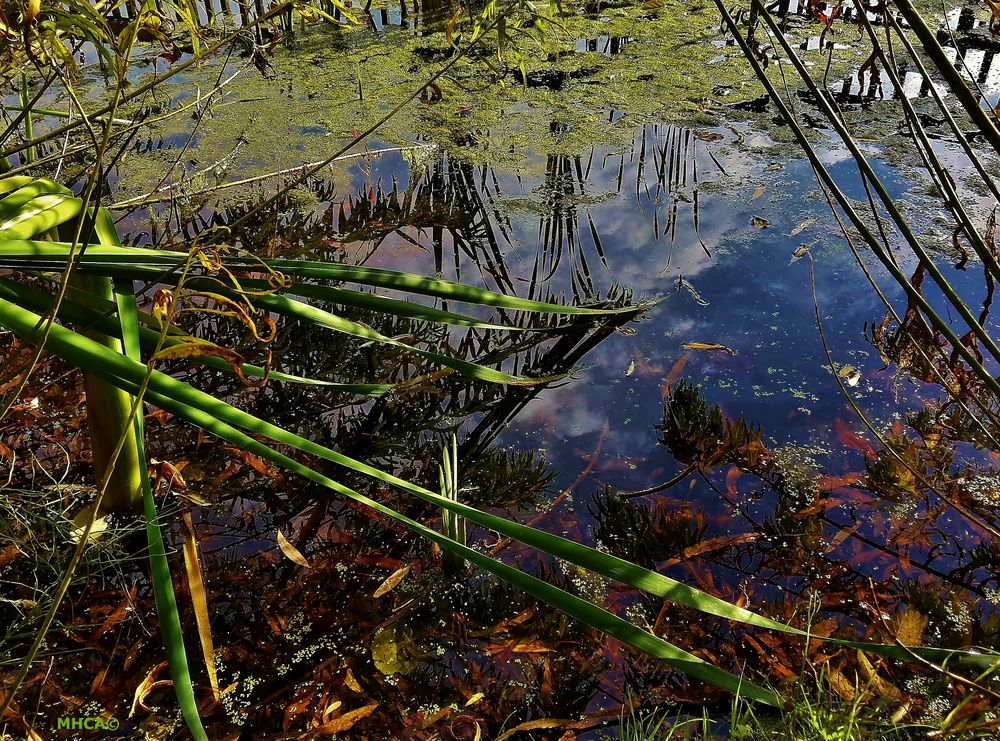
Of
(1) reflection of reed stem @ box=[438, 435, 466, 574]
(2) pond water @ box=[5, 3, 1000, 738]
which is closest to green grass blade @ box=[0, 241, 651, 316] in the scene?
(1) reflection of reed stem @ box=[438, 435, 466, 574]

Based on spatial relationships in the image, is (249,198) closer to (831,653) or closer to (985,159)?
(831,653)

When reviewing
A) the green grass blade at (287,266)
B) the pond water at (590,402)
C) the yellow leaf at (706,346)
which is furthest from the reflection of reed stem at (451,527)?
the yellow leaf at (706,346)

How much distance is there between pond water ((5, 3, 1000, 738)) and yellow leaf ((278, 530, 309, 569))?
2 cm

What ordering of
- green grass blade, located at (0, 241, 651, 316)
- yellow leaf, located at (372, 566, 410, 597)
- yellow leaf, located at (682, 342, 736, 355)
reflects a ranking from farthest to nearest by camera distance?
yellow leaf, located at (682, 342, 736, 355)
yellow leaf, located at (372, 566, 410, 597)
green grass blade, located at (0, 241, 651, 316)

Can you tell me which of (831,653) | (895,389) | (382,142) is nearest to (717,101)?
(382,142)

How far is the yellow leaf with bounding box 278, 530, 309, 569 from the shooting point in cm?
127

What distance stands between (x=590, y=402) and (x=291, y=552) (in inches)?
26.9

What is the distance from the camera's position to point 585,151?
2492 millimetres

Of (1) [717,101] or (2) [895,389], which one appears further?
(1) [717,101]

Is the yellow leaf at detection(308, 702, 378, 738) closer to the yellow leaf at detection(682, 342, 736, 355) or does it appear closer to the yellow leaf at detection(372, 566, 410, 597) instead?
the yellow leaf at detection(372, 566, 410, 597)

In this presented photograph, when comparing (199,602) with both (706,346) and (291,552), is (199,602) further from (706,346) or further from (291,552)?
(706,346)

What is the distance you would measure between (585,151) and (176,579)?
1.85 meters

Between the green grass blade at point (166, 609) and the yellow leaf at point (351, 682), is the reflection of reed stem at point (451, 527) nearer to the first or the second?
the yellow leaf at point (351, 682)

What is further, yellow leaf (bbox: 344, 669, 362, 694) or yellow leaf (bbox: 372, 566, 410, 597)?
yellow leaf (bbox: 372, 566, 410, 597)
